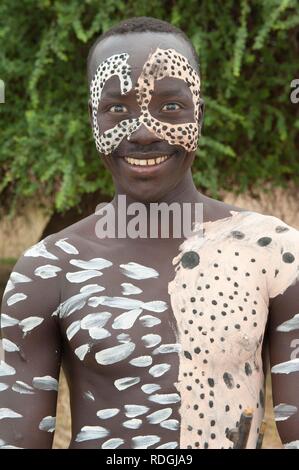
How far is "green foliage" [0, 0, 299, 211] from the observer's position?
737 centimetres

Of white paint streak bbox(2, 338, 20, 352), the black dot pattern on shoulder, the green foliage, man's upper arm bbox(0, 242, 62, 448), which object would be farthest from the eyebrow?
the green foliage

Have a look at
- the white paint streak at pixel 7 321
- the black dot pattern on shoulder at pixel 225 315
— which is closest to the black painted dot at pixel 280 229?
the black dot pattern on shoulder at pixel 225 315

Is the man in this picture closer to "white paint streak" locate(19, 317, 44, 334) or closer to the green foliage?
"white paint streak" locate(19, 317, 44, 334)

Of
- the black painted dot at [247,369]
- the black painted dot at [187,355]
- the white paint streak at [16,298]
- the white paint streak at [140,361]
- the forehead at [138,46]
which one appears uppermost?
the forehead at [138,46]

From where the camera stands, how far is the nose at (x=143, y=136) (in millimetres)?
2389

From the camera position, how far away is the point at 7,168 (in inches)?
345

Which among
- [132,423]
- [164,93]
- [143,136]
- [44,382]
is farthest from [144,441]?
[164,93]

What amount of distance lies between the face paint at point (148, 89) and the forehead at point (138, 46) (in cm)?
1

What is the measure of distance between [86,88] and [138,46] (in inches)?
215

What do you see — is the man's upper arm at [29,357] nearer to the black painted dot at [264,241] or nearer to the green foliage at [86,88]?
A: the black painted dot at [264,241]

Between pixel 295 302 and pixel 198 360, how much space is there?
0.29 m

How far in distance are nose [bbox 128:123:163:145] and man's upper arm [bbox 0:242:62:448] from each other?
39 cm
